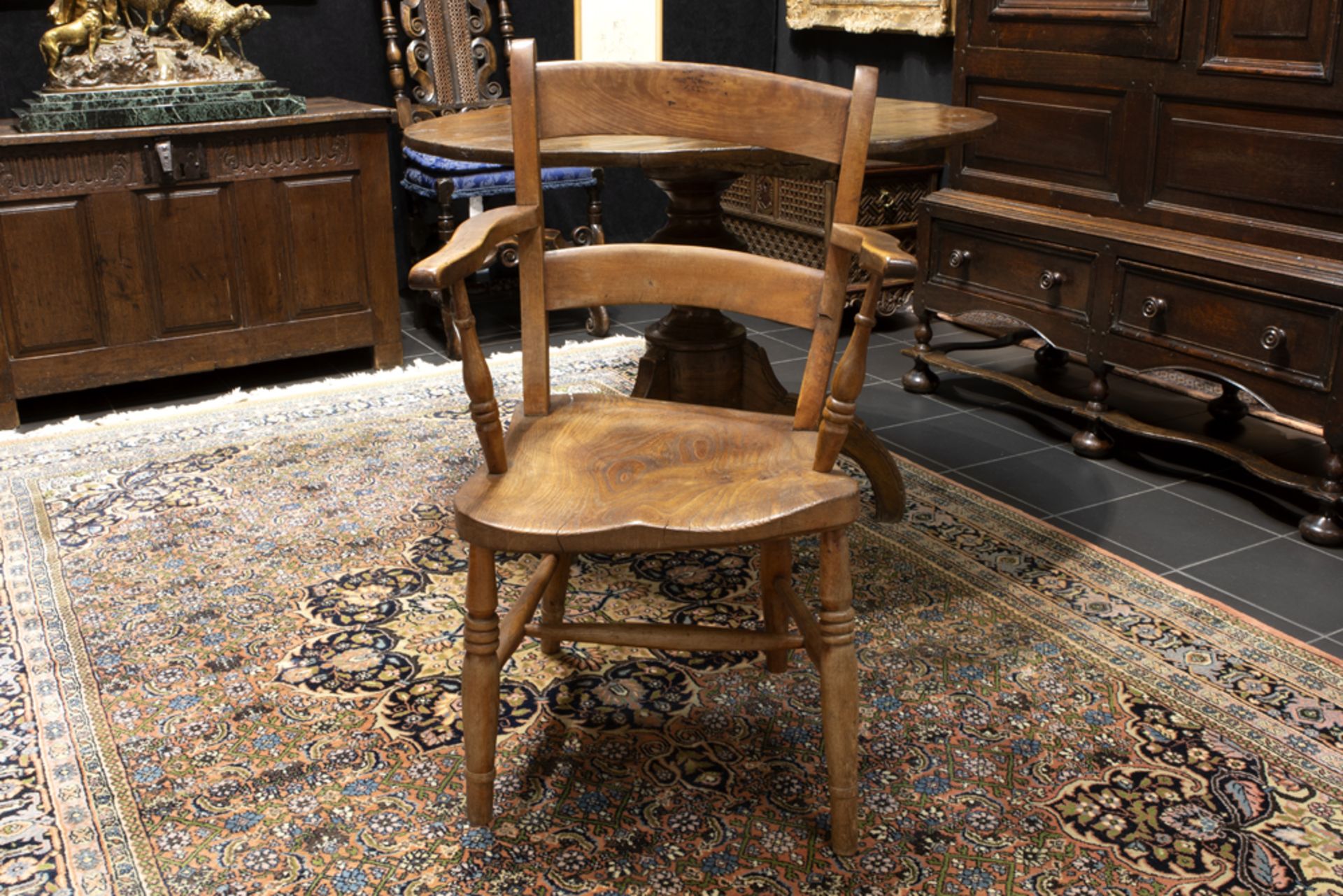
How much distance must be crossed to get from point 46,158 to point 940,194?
101 inches

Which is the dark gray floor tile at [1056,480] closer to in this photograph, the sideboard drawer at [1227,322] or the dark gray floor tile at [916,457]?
the dark gray floor tile at [916,457]

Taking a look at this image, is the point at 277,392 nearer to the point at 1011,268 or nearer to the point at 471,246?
the point at 1011,268

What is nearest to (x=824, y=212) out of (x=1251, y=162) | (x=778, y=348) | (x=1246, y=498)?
(x=778, y=348)

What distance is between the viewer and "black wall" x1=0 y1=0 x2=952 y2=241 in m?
4.27

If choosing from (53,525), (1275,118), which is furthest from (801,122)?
(53,525)

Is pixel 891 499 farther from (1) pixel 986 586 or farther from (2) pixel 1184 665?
(2) pixel 1184 665

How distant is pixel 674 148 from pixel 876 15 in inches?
113

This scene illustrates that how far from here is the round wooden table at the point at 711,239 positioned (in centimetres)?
240

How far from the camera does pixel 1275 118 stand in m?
2.82

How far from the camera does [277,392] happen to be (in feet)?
13.0

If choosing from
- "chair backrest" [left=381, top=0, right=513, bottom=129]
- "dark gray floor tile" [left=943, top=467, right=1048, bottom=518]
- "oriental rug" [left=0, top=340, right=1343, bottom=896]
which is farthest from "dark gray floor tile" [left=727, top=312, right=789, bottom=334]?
"oriental rug" [left=0, top=340, right=1343, bottom=896]

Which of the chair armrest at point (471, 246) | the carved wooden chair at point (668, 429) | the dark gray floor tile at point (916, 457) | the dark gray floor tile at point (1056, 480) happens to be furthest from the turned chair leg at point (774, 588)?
the dark gray floor tile at point (916, 457)

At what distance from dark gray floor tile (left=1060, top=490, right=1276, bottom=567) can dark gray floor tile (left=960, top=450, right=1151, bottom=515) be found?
0.05 m

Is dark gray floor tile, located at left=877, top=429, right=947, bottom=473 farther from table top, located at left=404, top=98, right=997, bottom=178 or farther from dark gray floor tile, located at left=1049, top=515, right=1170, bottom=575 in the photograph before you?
table top, located at left=404, top=98, right=997, bottom=178
